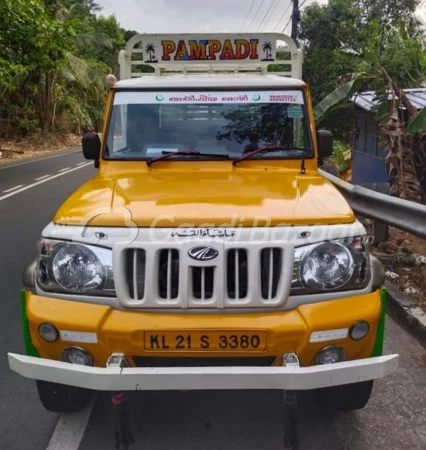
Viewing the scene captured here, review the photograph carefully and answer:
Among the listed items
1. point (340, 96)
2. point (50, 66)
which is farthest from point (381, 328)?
point (50, 66)

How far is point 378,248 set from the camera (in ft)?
22.3

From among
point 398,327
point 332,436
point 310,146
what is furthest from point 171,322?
point 398,327

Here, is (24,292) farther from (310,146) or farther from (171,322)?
(310,146)

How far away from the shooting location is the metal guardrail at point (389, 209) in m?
4.83

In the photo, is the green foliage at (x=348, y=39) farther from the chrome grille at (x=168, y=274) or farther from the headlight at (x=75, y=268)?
the headlight at (x=75, y=268)

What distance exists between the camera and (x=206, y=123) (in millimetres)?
4379

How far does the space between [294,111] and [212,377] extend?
2532 millimetres

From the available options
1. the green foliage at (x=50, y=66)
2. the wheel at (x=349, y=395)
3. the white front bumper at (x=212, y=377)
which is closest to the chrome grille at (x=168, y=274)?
the white front bumper at (x=212, y=377)

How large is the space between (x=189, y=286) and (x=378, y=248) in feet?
15.1

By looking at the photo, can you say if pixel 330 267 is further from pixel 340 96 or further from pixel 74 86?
pixel 74 86

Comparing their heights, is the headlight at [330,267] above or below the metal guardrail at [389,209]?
above

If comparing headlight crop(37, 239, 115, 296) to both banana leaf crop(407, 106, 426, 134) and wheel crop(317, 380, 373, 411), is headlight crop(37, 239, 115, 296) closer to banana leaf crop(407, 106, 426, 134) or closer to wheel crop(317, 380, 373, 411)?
wheel crop(317, 380, 373, 411)

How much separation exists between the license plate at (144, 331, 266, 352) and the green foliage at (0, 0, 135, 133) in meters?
14.4

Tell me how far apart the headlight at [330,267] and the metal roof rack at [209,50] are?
12.0 feet
